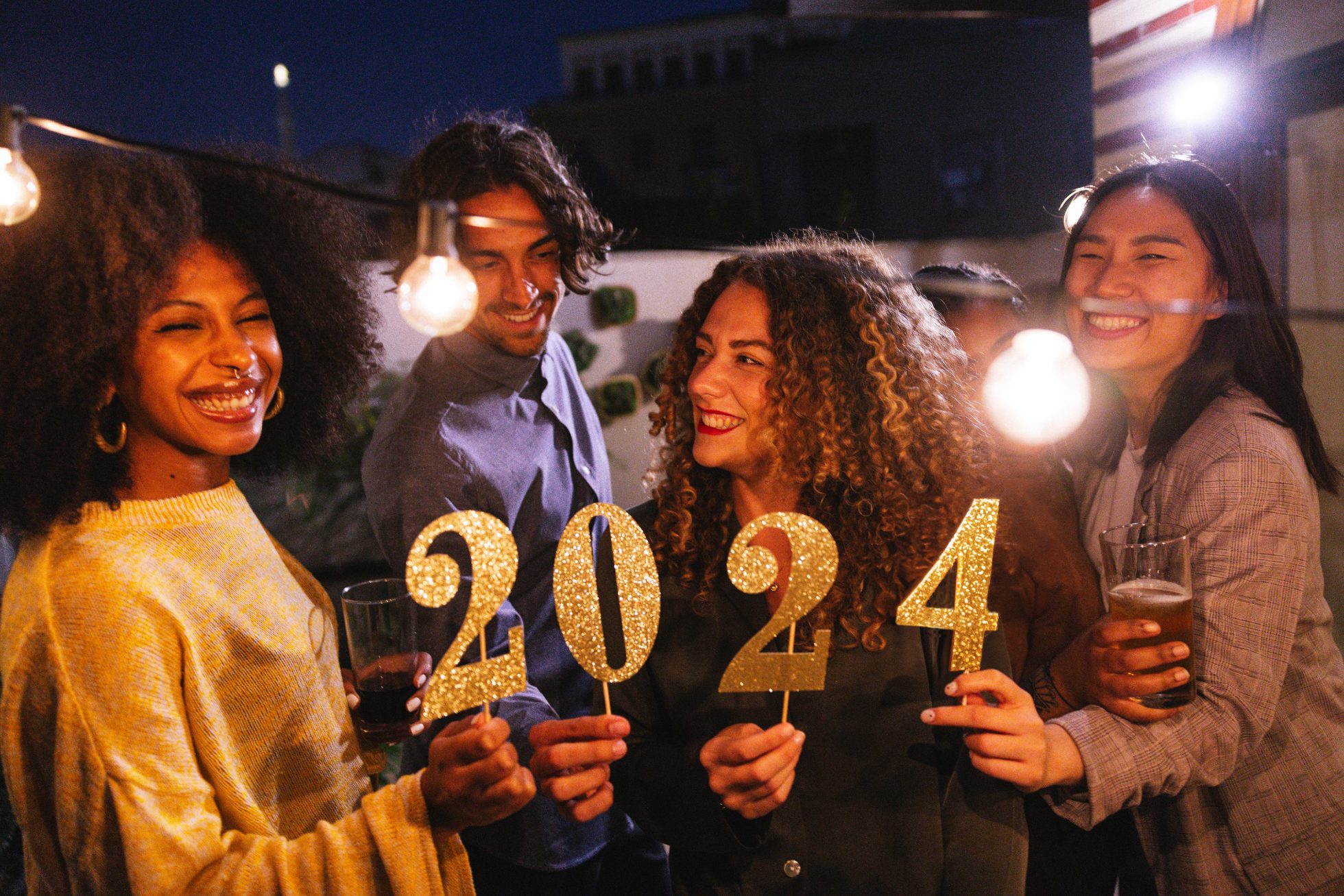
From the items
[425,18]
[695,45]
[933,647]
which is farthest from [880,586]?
[695,45]

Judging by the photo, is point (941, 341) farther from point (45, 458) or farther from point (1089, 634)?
point (45, 458)

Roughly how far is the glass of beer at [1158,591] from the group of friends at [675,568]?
35 millimetres

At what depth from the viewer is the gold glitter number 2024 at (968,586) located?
1.70m

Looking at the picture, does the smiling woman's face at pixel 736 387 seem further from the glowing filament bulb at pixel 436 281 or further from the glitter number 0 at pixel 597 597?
the glowing filament bulb at pixel 436 281

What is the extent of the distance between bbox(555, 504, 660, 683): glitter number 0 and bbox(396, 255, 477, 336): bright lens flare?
46 cm

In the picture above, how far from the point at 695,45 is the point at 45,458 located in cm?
2562

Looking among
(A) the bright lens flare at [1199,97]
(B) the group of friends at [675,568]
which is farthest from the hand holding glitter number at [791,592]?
(A) the bright lens flare at [1199,97]

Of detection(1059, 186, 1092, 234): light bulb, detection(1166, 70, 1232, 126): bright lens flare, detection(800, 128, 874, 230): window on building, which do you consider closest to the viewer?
detection(1059, 186, 1092, 234): light bulb

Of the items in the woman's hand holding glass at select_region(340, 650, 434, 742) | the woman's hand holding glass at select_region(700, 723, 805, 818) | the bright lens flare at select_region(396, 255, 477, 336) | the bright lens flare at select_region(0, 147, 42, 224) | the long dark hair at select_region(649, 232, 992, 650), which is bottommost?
the woman's hand holding glass at select_region(700, 723, 805, 818)

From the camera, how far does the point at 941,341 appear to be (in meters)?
2.20

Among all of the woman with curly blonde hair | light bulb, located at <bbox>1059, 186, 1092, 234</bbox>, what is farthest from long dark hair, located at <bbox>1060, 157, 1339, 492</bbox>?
the woman with curly blonde hair

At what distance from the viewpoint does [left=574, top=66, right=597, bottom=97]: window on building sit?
24297mm

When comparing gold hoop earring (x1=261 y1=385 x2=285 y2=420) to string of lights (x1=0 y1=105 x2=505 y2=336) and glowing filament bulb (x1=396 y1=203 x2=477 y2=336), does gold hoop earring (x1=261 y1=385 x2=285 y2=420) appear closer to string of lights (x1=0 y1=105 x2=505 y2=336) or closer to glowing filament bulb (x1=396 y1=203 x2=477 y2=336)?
string of lights (x1=0 y1=105 x2=505 y2=336)

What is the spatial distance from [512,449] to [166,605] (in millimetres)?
1055
